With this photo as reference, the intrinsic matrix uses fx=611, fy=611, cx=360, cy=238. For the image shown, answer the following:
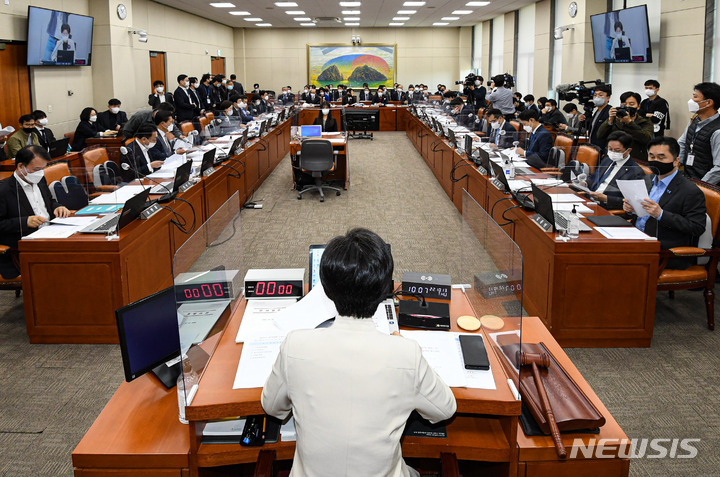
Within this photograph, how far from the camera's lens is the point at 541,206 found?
4.05m

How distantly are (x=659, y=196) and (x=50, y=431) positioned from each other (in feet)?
12.6

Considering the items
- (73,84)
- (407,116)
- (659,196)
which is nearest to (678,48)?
(659,196)

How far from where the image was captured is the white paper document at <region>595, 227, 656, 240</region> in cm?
369

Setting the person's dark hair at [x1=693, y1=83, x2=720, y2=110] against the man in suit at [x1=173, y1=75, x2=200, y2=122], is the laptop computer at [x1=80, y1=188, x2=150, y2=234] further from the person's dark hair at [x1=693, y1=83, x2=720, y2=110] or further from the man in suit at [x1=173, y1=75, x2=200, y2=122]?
the man in suit at [x1=173, y1=75, x2=200, y2=122]

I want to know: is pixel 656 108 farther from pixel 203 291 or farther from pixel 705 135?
pixel 203 291

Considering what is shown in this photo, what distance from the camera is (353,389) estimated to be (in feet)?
4.59

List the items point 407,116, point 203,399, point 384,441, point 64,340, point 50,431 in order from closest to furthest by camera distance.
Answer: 1. point 384,441
2. point 203,399
3. point 50,431
4. point 64,340
5. point 407,116

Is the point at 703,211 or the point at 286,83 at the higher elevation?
the point at 286,83

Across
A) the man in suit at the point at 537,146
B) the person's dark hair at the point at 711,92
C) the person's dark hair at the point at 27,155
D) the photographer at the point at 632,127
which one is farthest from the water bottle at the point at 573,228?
the photographer at the point at 632,127

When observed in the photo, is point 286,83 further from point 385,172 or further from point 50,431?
point 50,431

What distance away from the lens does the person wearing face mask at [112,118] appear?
32.0ft

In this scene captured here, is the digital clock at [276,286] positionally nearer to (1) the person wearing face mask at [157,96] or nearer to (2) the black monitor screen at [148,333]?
(2) the black monitor screen at [148,333]

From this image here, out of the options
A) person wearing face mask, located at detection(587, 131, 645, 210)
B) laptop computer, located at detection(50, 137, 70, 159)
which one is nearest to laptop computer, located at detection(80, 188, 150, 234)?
person wearing face mask, located at detection(587, 131, 645, 210)

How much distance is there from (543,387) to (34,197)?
3604mm
